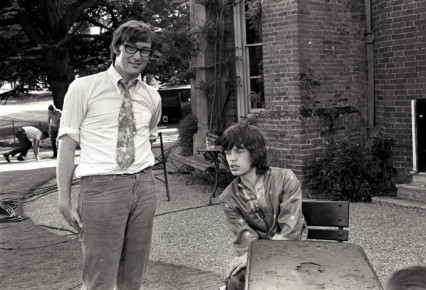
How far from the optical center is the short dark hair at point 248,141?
344 centimetres

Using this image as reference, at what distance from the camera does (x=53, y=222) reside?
8.37 meters

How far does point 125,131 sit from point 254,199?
0.89 meters

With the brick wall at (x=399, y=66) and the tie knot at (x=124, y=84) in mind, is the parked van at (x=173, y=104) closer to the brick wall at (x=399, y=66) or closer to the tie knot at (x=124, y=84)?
the brick wall at (x=399, y=66)

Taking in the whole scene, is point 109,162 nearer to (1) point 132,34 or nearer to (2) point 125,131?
(2) point 125,131

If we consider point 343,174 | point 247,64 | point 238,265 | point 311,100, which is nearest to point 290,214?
point 238,265

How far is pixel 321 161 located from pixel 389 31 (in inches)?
84.7

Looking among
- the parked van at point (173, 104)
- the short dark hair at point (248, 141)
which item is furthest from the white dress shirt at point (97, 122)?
the parked van at point (173, 104)

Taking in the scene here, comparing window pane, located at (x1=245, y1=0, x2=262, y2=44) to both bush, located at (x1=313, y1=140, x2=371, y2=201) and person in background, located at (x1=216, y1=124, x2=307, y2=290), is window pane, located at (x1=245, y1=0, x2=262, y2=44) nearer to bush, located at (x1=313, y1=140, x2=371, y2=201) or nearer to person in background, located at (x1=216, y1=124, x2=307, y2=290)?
bush, located at (x1=313, y1=140, x2=371, y2=201)

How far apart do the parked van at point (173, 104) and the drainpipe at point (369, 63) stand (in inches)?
857

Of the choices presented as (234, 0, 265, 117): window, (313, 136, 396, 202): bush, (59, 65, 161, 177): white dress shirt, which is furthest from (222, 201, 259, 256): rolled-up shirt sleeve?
(234, 0, 265, 117): window

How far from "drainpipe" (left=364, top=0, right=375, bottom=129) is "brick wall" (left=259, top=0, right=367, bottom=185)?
6 centimetres

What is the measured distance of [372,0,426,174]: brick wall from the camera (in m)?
8.10

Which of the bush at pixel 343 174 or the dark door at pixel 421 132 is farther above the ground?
the dark door at pixel 421 132

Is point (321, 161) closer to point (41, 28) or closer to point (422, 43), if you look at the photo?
point (422, 43)
